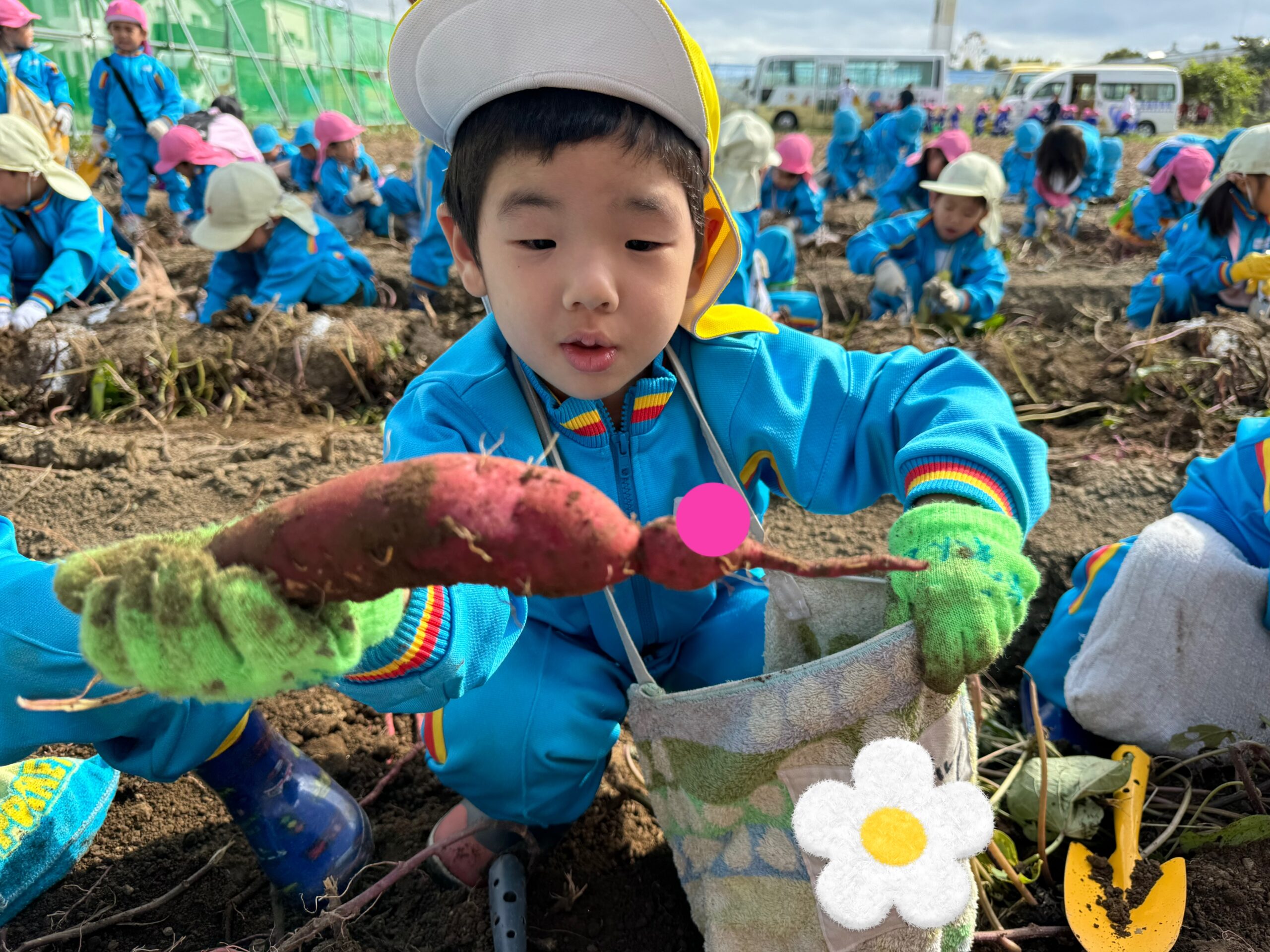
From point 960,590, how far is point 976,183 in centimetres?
397

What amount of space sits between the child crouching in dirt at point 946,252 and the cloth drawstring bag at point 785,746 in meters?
3.46

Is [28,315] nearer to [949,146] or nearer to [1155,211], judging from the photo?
[949,146]

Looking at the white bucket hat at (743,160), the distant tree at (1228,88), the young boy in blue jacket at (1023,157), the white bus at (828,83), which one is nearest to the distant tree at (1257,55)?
the distant tree at (1228,88)

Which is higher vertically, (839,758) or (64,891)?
(839,758)

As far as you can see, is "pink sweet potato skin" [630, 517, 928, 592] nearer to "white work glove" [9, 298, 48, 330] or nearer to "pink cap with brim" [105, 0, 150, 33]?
"white work glove" [9, 298, 48, 330]

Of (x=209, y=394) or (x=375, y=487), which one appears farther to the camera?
(x=209, y=394)

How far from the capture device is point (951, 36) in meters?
34.5

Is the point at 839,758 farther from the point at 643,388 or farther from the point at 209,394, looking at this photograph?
the point at 209,394

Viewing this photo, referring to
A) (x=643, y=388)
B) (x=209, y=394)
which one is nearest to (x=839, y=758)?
(x=643, y=388)

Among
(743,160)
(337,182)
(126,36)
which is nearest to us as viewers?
(743,160)

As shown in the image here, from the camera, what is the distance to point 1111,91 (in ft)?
54.2

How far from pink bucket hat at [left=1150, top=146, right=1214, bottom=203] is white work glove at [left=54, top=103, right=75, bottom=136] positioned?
791 centimetres

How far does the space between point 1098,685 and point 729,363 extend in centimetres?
84

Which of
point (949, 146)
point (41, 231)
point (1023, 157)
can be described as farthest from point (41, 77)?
point (1023, 157)
